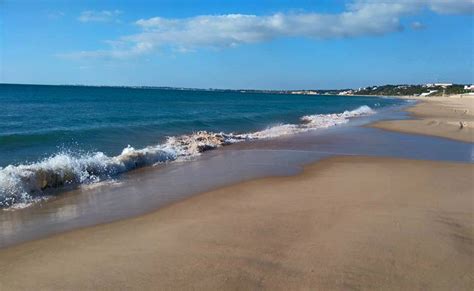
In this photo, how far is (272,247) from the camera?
19.7 ft

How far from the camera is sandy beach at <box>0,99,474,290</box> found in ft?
16.5

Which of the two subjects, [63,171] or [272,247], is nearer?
[272,247]

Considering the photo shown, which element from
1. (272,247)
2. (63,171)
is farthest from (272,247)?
(63,171)

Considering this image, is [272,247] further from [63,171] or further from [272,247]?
[63,171]

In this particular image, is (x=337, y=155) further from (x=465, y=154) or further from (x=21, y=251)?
(x=21, y=251)

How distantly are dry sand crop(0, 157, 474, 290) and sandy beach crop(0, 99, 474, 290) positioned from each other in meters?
0.02

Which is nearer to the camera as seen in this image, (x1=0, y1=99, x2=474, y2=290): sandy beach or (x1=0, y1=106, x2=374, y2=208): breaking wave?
(x1=0, y1=99, x2=474, y2=290): sandy beach

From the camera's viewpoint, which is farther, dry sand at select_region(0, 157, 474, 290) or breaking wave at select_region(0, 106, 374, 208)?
breaking wave at select_region(0, 106, 374, 208)

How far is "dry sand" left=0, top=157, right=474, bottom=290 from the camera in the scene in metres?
5.04

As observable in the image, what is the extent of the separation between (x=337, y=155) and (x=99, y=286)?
1241cm

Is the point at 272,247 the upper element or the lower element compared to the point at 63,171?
lower

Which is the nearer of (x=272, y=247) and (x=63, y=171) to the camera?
(x=272, y=247)

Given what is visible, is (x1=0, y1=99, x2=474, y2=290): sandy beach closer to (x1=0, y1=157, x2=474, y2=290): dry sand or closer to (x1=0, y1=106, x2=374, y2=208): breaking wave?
(x1=0, y1=157, x2=474, y2=290): dry sand

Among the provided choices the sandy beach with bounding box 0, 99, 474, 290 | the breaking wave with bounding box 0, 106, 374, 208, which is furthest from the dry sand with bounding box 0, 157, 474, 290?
the breaking wave with bounding box 0, 106, 374, 208
